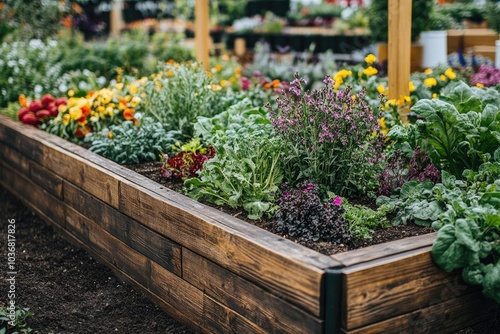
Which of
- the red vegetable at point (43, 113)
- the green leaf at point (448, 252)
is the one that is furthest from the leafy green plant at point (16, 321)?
the red vegetable at point (43, 113)

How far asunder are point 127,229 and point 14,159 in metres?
2.06

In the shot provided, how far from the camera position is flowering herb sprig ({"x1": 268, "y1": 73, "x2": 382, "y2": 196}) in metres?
3.19

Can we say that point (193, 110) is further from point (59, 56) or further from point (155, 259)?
Result: point (59, 56)

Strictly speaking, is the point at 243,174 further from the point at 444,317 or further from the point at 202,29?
the point at 202,29

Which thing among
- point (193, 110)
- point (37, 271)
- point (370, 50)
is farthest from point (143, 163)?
point (370, 50)

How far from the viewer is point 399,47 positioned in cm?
421

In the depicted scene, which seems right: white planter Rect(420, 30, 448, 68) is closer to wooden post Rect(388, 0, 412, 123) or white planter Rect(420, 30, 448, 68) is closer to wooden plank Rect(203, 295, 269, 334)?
wooden post Rect(388, 0, 412, 123)

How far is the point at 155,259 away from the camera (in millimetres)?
3234

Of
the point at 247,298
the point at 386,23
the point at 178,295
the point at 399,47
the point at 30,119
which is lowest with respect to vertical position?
the point at 178,295

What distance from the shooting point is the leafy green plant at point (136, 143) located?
4.12 m

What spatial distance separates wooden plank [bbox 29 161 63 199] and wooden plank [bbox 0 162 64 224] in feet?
0.14

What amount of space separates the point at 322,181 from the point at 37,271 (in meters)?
1.75

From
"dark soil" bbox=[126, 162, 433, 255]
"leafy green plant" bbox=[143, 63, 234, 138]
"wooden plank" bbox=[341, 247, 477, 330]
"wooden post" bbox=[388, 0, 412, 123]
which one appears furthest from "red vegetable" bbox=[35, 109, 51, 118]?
"wooden plank" bbox=[341, 247, 477, 330]

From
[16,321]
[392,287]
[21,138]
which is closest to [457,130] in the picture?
[392,287]
